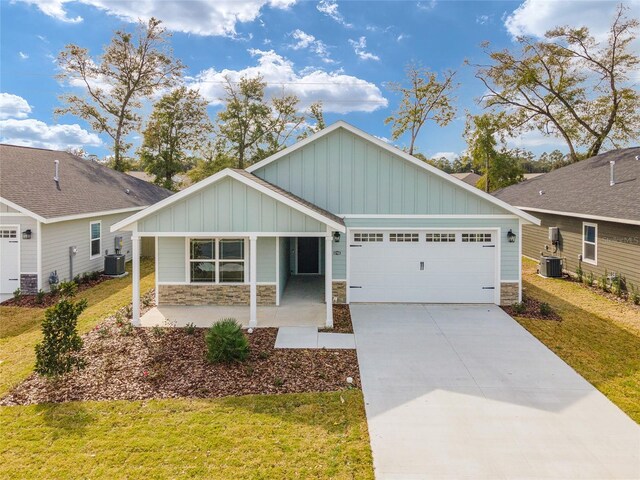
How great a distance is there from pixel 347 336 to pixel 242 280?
3.87 metres

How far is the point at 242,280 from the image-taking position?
11039 mm

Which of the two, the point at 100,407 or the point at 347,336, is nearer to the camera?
the point at 100,407

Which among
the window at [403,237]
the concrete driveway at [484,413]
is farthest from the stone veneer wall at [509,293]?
the window at [403,237]

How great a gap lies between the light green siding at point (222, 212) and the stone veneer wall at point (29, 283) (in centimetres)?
556

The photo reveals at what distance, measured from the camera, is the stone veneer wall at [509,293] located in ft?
36.7

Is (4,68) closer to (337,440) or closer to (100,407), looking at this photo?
(100,407)

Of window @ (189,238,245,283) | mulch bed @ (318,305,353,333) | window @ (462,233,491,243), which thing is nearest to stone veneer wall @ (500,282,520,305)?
window @ (462,233,491,243)

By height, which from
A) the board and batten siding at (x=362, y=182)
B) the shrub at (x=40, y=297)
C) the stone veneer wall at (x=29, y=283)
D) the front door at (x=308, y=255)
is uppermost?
the board and batten siding at (x=362, y=182)

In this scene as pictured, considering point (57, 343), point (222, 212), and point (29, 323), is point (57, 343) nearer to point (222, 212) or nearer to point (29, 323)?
point (222, 212)

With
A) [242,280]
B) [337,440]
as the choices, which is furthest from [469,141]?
[337,440]

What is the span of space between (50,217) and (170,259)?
4327 mm

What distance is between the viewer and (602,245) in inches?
519

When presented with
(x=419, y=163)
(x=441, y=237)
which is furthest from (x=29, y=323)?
(x=441, y=237)

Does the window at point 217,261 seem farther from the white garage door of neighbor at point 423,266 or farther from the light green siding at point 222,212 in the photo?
the white garage door of neighbor at point 423,266
